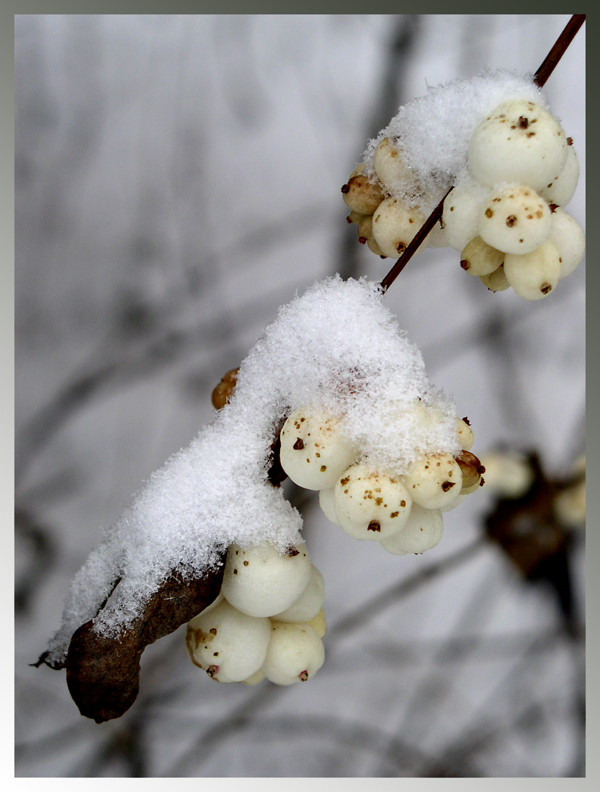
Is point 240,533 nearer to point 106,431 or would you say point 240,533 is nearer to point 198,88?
point 106,431

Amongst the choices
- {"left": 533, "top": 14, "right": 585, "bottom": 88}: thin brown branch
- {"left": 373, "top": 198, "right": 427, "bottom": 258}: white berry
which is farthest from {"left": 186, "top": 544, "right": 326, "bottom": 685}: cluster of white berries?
{"left": 533, "top": 14, "right": 585, "bottom": 88}: thin brown branch

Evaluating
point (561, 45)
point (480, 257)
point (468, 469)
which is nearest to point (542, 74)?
point (561, 45)

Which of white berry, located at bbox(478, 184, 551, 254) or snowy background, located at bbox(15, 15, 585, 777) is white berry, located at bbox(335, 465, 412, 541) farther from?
snowy background, located at bbox(15, 15, 585, 777)

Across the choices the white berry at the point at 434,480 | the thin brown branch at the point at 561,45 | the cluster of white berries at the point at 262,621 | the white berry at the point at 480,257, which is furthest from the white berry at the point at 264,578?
the thin brown branch at the point at 561,45

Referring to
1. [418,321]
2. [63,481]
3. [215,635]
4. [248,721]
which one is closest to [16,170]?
[63,481]

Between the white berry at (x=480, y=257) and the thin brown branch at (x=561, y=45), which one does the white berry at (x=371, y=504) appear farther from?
the thin brown branch at (x=561, y=45)
